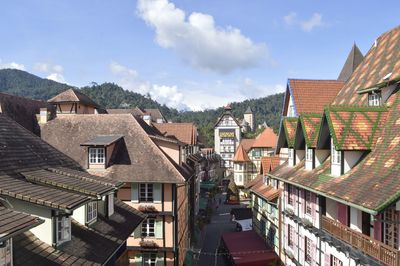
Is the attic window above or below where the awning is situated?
above

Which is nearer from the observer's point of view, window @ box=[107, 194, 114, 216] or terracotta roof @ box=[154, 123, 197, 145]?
window @ box=[107, 194, 114, 216]

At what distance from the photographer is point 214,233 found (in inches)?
1689

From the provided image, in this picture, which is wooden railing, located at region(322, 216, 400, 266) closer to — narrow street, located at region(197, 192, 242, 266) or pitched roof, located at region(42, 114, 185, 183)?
pitched roof, located at region(42, 114, 185, 183)

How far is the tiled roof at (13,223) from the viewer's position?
7328 mm

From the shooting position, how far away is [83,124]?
1072 inches

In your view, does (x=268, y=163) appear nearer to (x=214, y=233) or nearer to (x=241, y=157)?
(x=214, y=233)

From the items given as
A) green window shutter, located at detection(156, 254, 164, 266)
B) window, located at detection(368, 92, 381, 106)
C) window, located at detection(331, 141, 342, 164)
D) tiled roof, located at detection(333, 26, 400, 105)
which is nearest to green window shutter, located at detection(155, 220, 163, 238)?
green window shutter, located at detection(156, 254, 164, 266)

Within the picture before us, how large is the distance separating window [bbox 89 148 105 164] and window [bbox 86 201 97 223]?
436 inches

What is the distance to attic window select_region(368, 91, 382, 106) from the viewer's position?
1512 centimetres

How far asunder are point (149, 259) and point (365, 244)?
1631 centimetres

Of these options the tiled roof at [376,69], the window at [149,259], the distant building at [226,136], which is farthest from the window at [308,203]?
the distant building at [226,136]

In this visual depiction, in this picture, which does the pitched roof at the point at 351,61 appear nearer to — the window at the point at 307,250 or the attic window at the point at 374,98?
the attic window at the point at 374,98

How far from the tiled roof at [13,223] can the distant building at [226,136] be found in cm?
8360

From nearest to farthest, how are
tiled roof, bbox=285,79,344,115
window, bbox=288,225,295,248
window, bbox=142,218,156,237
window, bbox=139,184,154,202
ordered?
1. window, bbox=288,225,295,248
2. tiled roof, bbox=285,79,344,115
3. window, bbox=139,184,154,202
4. window, bbox=142,218,156,237
